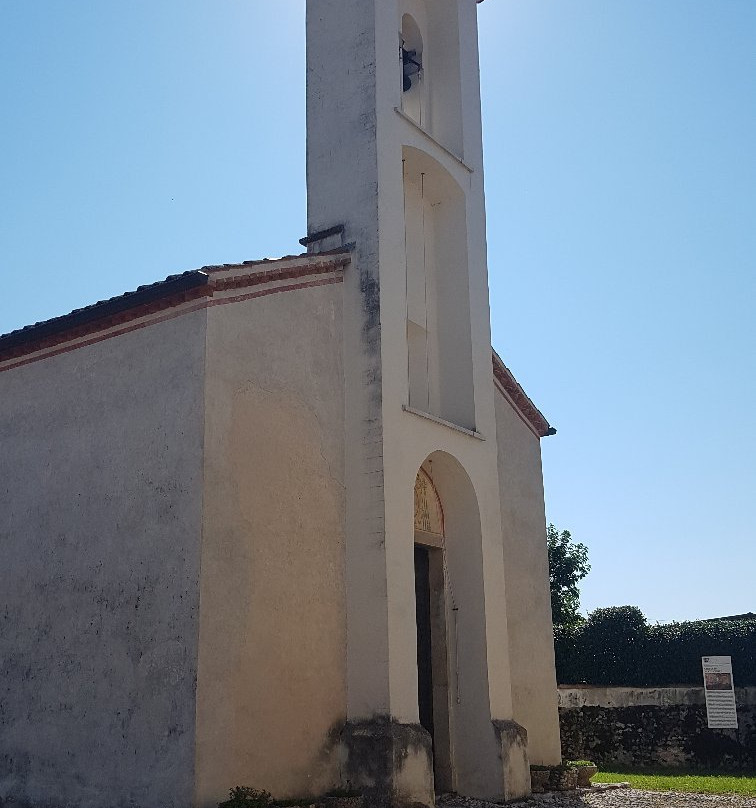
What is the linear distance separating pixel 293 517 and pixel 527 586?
220 inches

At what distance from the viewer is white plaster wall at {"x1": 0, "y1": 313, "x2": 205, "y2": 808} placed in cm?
907

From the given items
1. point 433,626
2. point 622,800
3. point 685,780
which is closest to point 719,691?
point 685,780

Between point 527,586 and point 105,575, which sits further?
point 527,586

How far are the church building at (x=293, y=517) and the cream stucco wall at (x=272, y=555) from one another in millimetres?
30

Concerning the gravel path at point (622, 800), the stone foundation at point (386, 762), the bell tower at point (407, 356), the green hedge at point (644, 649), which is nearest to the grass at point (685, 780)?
the gravel path at point (622, 800)

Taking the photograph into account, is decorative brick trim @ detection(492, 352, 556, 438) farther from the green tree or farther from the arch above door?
the green tree

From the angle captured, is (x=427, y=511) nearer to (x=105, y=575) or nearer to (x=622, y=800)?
(x=622, y=800)

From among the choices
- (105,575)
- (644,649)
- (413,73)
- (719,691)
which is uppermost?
(413,73)

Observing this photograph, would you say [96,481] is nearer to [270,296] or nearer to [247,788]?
[270,296]

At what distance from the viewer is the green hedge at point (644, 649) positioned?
21328 millimetres

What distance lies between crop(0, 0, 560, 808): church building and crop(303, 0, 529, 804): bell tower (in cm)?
4

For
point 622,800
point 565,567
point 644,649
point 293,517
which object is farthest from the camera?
point 565,567

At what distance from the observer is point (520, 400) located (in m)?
15.6

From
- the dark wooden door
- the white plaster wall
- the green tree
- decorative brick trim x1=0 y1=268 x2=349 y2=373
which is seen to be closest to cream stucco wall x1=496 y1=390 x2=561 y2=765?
the dark wooden door
